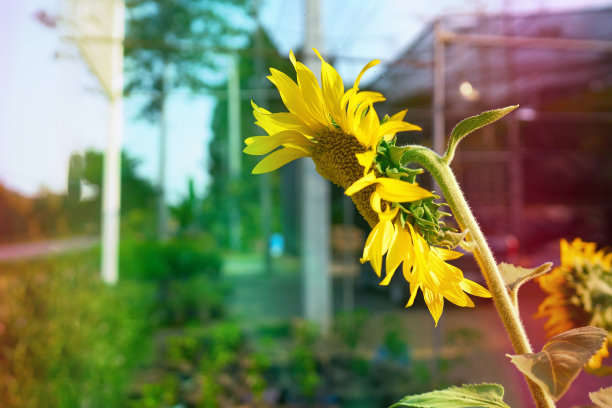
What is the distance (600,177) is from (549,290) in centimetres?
149

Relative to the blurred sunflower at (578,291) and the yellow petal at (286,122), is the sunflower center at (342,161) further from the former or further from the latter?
the blurred sunflower at (578,291)

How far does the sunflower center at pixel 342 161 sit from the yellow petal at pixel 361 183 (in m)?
0.02

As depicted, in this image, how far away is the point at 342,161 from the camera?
0.18 m

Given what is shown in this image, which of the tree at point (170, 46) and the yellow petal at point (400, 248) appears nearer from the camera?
the yellow petal at point (400, 248)

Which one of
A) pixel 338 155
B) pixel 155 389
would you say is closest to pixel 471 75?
pixel 338 155

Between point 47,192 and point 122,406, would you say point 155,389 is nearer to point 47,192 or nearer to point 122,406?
point 122,406

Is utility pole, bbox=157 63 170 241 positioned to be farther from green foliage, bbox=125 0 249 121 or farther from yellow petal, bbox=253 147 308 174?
yellow petal, bbox=253 147 308 174

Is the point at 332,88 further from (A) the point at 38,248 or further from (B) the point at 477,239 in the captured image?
(A) the point at 38,248

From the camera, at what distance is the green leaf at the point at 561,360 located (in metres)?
0.13

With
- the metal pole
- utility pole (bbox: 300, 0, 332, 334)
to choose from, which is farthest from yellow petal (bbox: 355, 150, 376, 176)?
utility pole (bbox: 300, 0, 332, 334)

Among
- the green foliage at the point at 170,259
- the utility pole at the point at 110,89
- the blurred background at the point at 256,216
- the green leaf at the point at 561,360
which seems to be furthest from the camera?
the green foliage at the point at 170,259

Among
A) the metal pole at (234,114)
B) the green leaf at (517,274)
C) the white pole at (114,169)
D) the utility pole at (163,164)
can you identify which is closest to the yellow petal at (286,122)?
the green leaf at (517,274)

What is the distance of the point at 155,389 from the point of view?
1.39m

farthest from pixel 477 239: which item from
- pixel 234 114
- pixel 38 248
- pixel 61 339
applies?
pixel 234 114
